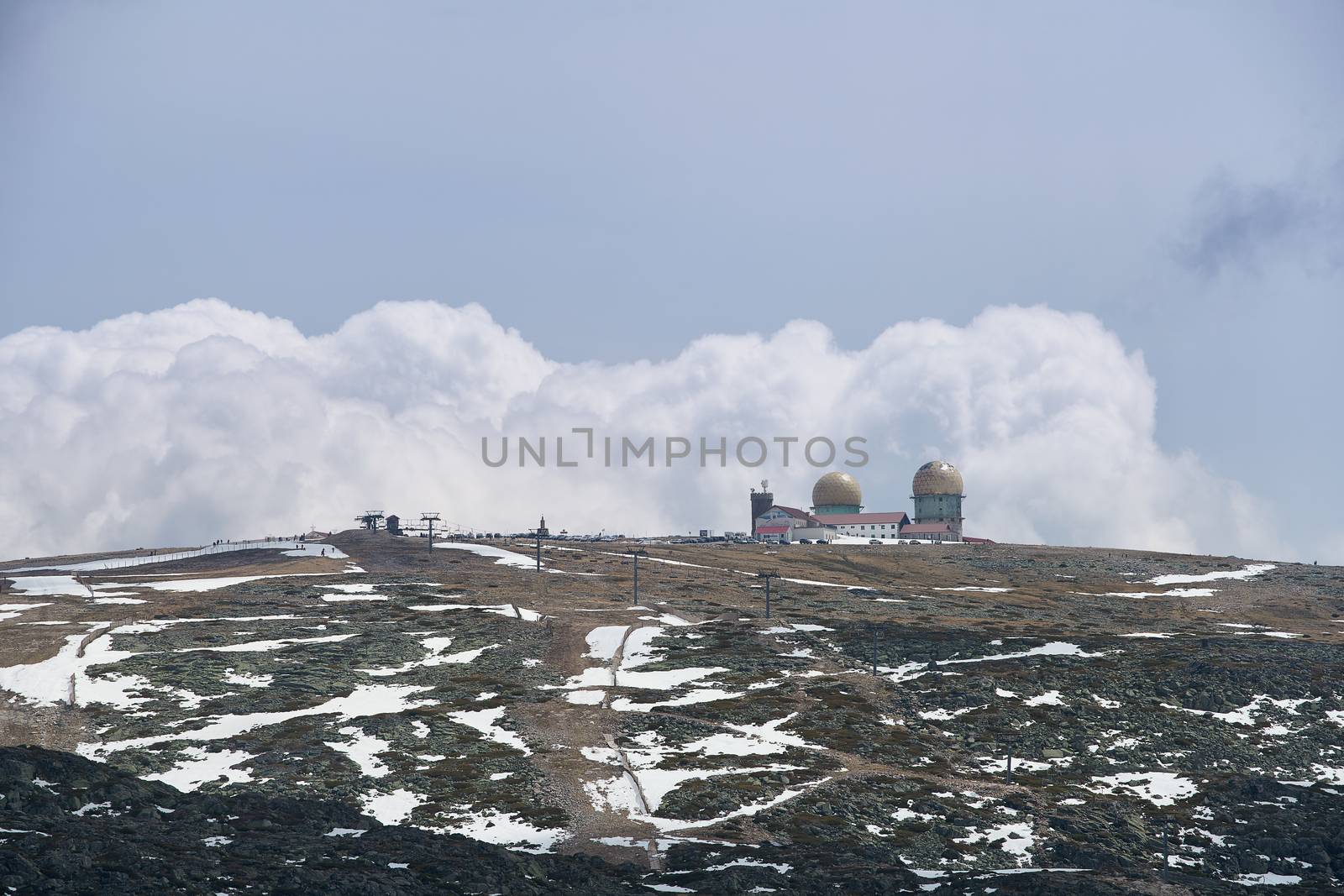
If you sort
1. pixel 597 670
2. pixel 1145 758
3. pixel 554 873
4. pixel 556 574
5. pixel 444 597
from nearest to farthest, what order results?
pixel 554 873 → pixel 1145 758 → pixel 597 670 → pixel 444 597 → pixel 556 574

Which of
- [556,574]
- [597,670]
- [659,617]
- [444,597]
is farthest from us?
[556,574]

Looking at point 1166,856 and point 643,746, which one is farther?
point 643,746

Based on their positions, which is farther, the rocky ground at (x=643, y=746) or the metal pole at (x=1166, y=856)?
the metal pole at (x=1166, y=856)

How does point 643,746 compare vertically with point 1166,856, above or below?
above

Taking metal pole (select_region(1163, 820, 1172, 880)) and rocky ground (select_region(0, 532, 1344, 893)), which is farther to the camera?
metal pole (select_region(1163, 820, 1172, 880))

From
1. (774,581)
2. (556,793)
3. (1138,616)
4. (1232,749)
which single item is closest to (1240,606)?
(1138,616)

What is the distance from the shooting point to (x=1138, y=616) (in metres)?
156

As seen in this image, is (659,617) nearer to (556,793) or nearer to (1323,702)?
(556,793)

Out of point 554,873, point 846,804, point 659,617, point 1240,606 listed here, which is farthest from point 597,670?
point 1240,606

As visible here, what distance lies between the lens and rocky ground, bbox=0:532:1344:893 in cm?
6462

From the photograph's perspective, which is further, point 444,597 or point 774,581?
point 774,581

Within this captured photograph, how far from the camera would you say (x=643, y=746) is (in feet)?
288

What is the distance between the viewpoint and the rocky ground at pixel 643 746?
212ft

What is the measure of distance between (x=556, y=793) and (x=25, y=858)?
1241 inches
